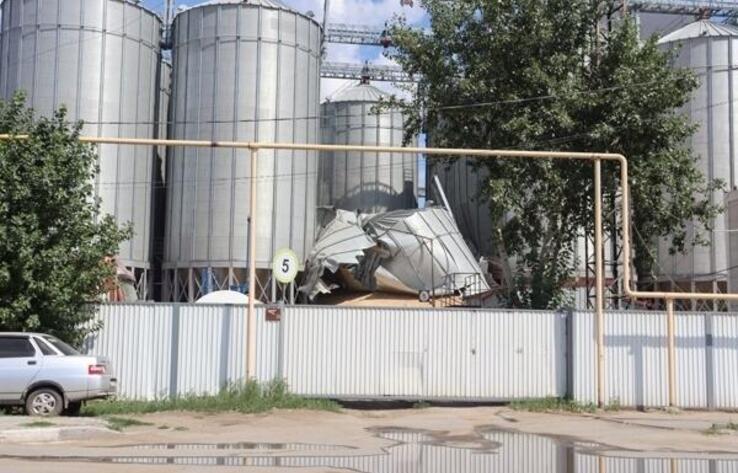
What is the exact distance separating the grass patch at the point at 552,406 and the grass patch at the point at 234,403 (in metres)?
4.10

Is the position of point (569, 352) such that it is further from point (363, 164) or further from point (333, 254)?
point (363, 164)

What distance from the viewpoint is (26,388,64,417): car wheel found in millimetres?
16781

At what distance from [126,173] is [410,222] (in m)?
11.7

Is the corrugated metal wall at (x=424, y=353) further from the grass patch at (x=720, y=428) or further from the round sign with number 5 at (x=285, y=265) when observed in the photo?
the grass patch at (x=720, y=428)

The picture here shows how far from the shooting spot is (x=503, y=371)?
20.3 m

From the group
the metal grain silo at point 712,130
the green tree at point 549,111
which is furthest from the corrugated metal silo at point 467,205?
the green tree at point 549,111

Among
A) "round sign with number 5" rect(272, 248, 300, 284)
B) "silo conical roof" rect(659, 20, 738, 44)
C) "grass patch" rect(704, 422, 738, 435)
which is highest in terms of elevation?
"silo conical roof" rect(659, 20, 738, 44)

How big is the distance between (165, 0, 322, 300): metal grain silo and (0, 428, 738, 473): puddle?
73.3ft

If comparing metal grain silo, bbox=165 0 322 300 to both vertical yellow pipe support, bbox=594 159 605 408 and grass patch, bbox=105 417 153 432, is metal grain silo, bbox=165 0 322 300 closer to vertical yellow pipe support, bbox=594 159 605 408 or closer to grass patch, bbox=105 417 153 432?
vertical yellow pipe support, bbox=594 159 605 408

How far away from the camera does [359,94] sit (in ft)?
156

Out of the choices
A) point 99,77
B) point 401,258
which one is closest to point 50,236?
point 99,77

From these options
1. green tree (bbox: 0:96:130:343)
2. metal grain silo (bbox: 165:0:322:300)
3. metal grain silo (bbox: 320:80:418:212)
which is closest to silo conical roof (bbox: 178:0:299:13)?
metal grain silo (bbox: 165:0:322:300)

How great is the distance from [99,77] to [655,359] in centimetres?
2486

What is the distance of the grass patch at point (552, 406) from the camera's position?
64.6ft
